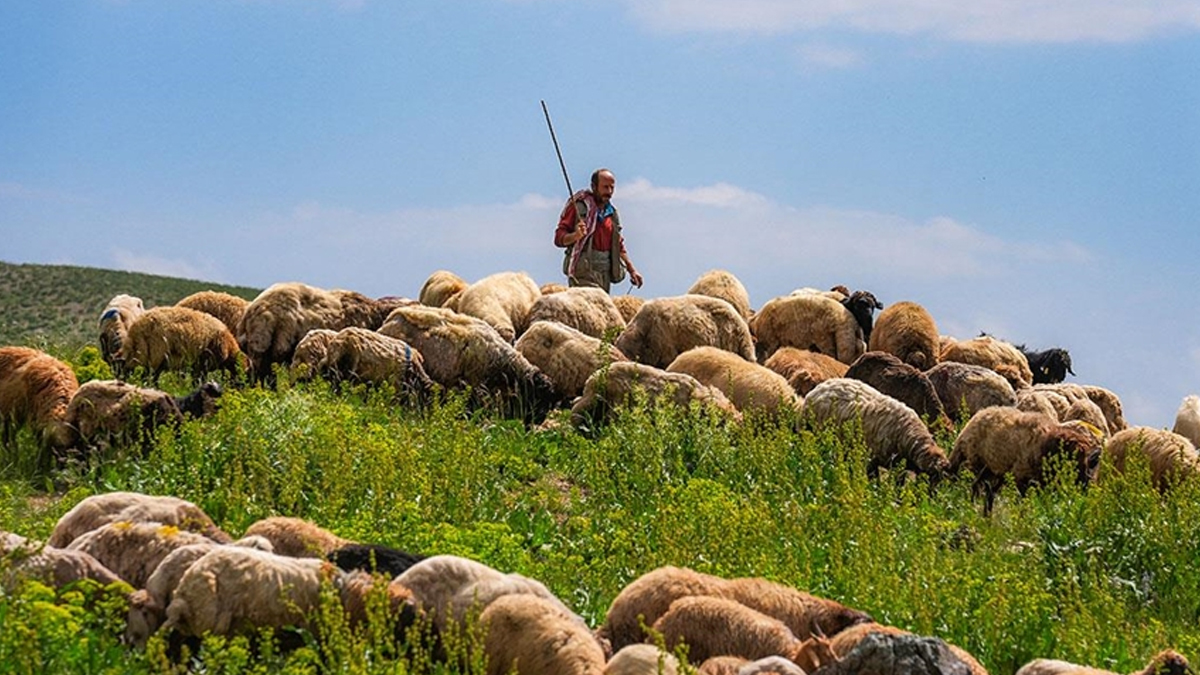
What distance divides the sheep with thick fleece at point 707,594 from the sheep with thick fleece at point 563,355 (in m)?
10.1

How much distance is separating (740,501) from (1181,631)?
3.41 meters

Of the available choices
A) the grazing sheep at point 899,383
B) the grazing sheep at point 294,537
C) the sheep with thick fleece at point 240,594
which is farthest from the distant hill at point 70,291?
the sheep with thick fleece at point 240,594

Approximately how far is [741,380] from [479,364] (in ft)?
10.3

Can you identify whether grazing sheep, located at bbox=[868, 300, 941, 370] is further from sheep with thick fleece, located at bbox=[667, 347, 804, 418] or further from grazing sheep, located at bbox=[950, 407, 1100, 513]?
grazing sheep, located at bbox=[950, 407, 1100, 513]

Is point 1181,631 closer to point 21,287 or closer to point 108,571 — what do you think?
point 108,571

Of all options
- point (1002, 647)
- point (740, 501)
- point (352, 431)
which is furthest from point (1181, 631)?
point (352, 431)

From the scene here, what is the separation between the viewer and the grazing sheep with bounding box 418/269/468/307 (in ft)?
80.9

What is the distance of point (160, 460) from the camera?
43.5 feet

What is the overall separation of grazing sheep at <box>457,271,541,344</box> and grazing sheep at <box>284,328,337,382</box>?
287 cm

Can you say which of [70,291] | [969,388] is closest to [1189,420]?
[969,388]

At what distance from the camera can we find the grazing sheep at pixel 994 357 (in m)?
22.4

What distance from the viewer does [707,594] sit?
8039 mm

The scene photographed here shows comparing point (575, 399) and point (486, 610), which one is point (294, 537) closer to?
point (486, 610)

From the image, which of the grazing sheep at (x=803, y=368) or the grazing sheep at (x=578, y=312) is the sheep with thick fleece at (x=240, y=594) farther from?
the grazing sheep at (x=578, y=312)
